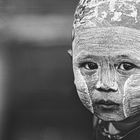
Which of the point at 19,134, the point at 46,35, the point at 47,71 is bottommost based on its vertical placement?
the point at 19,134

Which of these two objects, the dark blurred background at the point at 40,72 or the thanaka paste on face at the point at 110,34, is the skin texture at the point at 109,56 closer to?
the thanaka paste on face at the point at 110,34

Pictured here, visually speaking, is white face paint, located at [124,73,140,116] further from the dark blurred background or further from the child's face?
the dark blurred background

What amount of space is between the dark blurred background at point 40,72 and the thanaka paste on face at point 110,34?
7.09ft

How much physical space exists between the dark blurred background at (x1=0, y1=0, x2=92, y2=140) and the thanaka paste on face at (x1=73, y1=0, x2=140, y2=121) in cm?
216

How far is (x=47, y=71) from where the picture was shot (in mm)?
3664

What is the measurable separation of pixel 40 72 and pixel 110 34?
2337mm

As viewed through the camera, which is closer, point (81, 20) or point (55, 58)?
point (81, 20)

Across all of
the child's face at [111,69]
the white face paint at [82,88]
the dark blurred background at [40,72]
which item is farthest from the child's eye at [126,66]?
the dark blurred background at [40,72]

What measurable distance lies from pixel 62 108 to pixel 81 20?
2262 millimetres

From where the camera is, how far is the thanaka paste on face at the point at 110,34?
52.8 inches

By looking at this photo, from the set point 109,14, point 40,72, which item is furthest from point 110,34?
point 40,72

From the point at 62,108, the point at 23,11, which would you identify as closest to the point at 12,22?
the point at 23,11

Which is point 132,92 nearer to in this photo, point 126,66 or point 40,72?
point 126,66

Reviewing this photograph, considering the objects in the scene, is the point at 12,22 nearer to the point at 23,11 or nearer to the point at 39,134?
the point at 23,11
